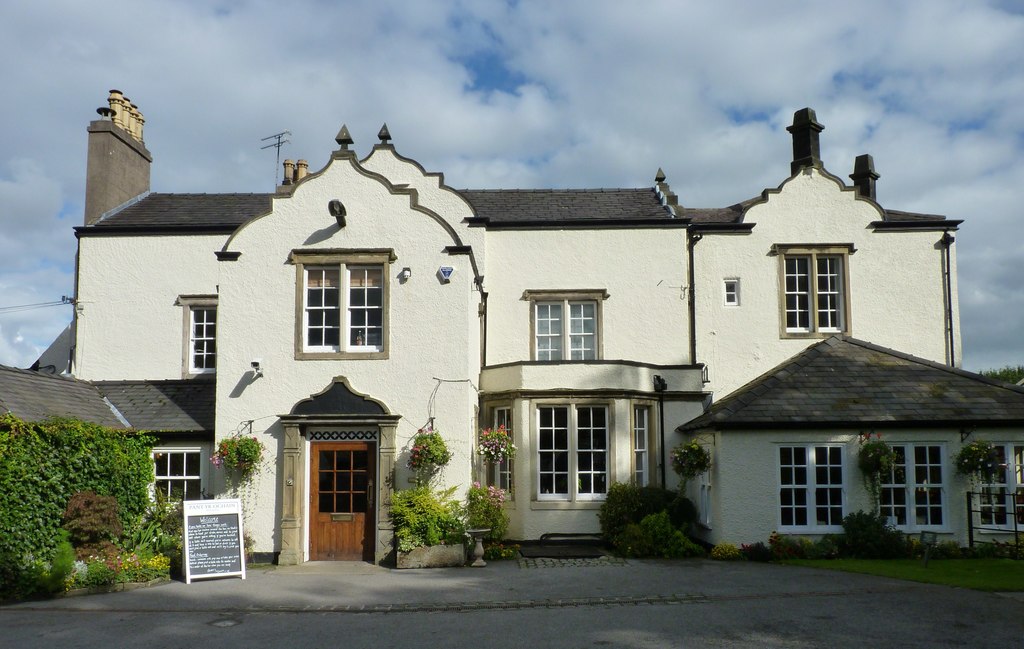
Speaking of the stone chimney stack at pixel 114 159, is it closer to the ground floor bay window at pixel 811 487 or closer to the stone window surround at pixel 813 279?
the stone window surround at pixel 813 279

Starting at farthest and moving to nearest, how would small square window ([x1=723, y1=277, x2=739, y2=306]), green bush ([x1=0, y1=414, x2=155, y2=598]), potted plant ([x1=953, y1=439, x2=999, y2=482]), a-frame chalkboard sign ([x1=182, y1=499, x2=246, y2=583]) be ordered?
small square window ([x1=723, y1=277, x2=739, y2=306])
potted plant ([x1=953, y1=439, x2=999, y2=482])
a-frame chalkboard sign ([x1=182, y1=499, x2=246, y2=583])
green bush ([x1=0, y1=414, x2=155, y2=598])

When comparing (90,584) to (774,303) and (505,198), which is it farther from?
(774,303)

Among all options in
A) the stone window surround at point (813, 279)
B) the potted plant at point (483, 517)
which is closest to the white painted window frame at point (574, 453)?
the potted plant at point (483, 517)

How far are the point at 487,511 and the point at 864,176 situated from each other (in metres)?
13.7

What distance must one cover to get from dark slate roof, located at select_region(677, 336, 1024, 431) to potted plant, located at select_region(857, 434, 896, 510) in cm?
40

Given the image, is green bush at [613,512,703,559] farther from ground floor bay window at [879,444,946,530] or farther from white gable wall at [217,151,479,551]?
ground floor bay window at [879,444,946,530]

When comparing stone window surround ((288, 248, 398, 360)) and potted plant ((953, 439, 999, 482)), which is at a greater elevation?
stone window surround ((288, 248, 398, 360))

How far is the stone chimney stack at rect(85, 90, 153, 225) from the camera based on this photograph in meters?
21.2

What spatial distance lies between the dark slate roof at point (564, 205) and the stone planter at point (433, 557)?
8.09 meters

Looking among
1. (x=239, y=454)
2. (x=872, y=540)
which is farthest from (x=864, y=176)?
(x=239, y=454)

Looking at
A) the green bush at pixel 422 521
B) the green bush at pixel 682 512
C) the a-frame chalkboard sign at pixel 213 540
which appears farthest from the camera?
the green bush at pixel 682 512

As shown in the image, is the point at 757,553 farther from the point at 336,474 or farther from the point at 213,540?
the point at 213,540

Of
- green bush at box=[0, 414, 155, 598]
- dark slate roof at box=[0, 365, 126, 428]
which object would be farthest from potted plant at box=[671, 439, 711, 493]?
dark slate roof at box=[0, 365, 126, 428]

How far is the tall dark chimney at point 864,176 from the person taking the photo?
22078 millimetres
